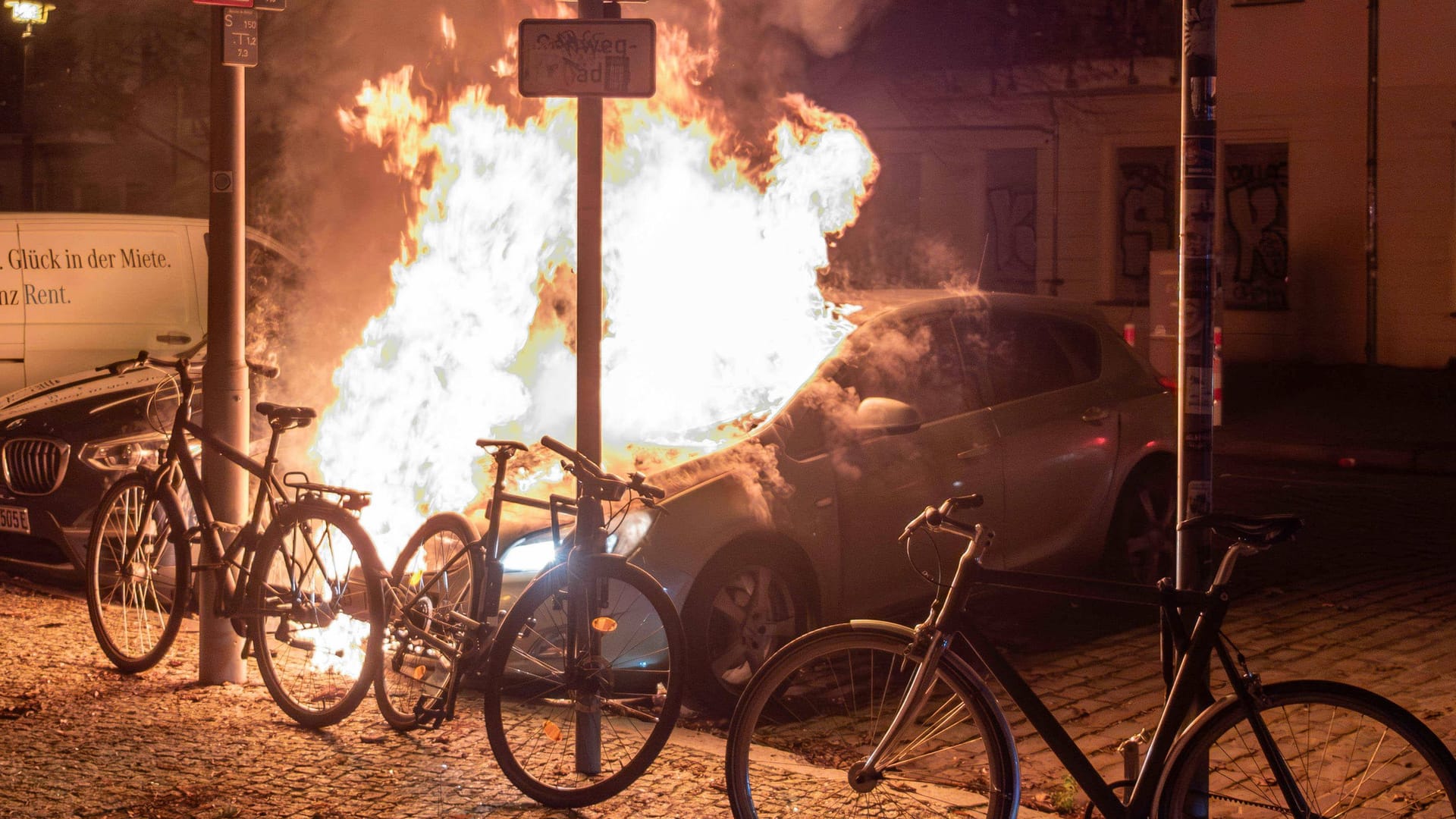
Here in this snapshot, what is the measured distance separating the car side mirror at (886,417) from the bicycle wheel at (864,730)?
1.69 m

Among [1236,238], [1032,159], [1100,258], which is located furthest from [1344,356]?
[1032,159]

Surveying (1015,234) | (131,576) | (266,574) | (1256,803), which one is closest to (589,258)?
(266,574)

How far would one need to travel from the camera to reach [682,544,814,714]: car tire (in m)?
6.09

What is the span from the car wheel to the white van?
6.14 m

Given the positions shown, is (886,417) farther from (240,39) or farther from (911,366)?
(240,39)

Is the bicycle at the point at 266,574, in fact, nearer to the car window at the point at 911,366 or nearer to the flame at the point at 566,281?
the flame at the point at 566,281

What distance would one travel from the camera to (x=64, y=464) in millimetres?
8312

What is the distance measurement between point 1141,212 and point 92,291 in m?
17.1

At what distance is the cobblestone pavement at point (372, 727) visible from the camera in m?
4.98

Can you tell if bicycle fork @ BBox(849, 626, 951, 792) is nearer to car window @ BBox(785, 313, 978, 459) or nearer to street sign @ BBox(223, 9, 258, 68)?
car window @ BBox(785, 313, 978, 459)

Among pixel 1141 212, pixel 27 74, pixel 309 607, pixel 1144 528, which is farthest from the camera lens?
pixel 27 74

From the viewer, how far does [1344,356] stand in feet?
71.1

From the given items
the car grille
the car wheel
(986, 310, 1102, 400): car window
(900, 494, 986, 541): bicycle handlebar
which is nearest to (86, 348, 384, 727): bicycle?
the car grille

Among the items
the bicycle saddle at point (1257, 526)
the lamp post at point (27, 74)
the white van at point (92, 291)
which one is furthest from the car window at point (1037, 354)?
the lamp post at point (27, 74)
